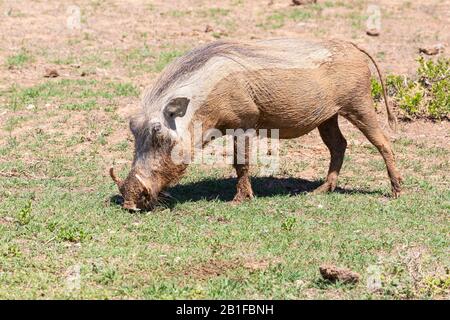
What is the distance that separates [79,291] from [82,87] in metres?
6.02

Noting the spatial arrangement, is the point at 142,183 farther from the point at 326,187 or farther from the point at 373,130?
the point at 373,130

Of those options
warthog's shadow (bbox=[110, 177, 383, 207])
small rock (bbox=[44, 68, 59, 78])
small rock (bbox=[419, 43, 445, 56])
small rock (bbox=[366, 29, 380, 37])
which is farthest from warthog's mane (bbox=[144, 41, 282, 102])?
small rock (bbox=[366, 29, 380, 37])

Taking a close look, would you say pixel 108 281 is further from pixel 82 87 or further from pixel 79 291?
pixel 82 87

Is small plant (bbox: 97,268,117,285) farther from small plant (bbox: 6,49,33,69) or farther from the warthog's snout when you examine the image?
small plant (bbox: 6,49,33,69)

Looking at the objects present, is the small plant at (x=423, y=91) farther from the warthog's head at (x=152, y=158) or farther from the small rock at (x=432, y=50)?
the warthog's head at (x=152, y=158)

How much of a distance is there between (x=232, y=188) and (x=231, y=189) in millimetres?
34

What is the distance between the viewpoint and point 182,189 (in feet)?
27.7

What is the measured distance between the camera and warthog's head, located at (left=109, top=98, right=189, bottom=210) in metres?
7.32

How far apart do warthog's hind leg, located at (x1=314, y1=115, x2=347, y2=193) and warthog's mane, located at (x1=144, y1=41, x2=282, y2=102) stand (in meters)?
1.22

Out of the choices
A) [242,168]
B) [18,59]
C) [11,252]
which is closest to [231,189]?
[242,168]

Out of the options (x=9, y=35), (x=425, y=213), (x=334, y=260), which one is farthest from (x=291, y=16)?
(x=334, y=260)

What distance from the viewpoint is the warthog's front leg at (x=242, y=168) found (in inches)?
312

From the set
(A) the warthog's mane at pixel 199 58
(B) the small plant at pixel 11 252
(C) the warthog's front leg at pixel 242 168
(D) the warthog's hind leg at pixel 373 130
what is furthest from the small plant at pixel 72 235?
(D) the warthog's hind leg at pixel 373 130
